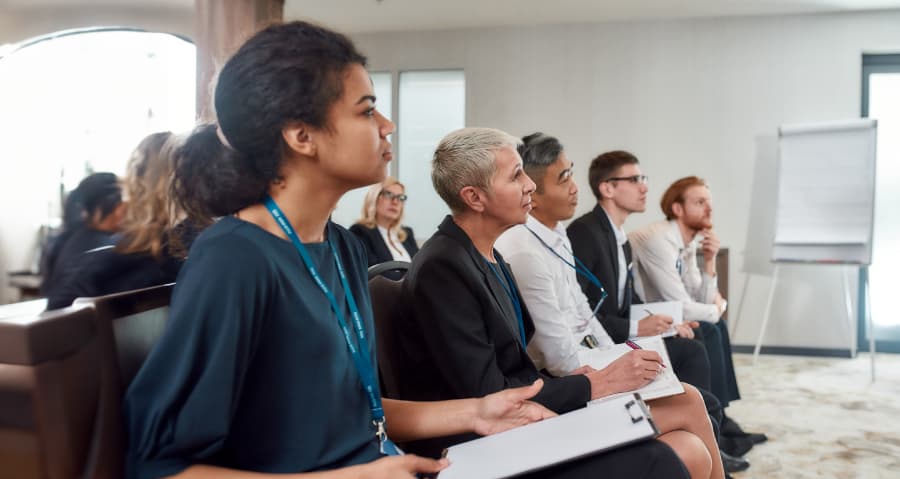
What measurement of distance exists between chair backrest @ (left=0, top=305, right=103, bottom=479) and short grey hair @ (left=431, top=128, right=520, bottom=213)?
1.08m

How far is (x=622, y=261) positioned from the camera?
3031 millimetres

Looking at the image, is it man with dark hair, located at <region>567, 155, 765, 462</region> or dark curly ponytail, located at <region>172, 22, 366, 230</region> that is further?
man with dark hair, located at <region>567, 155, 765, 462</region>

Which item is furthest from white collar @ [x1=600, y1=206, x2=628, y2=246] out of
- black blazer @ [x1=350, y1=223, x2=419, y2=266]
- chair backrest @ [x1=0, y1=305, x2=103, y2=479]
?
chair backrest @ [x1=0, y1=305, x2=103, y2=479]

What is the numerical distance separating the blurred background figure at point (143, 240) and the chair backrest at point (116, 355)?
408 millimetres

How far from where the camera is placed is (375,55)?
20.5 ft

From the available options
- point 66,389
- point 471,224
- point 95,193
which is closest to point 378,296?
point 471,224

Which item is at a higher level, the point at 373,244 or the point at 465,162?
the point at 465,162

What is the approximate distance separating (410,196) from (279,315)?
5398mm

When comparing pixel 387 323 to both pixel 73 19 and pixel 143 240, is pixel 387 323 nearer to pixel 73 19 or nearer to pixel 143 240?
pixel 143 240

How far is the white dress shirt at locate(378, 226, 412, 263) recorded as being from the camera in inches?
175

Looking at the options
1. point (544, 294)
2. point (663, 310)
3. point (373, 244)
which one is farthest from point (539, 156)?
point (373, 244)

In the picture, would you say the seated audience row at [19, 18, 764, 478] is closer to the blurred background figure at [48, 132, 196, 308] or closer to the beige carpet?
the blurred background figure at [48, 132, 196, 308]

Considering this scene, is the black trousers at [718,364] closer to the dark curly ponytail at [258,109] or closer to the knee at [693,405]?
the knee at [693,405]

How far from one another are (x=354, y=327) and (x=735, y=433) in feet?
8.92
